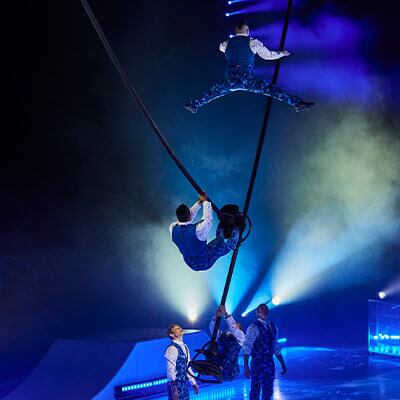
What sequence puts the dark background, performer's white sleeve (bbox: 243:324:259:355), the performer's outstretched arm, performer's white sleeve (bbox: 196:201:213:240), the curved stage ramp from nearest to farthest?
1. performer's white sleeve (bbox: 196:201:213:240)
2. the performer's outstretched arm
3. performer's white sleeve (bbox: 243:324:259:355)
4. the curved stage ramp
5. the dark background

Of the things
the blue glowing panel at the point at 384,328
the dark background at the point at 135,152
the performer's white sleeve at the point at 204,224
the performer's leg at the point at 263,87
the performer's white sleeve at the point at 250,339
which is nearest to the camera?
the performer's white sleeve at the point at 204,224

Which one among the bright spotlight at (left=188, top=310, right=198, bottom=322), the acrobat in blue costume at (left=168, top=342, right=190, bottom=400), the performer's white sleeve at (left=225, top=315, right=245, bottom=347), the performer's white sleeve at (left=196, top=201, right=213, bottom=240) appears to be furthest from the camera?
the bright spotlight at (left=188, top=310, right=198, bottom=322)

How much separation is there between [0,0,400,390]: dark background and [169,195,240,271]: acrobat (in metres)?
4.80

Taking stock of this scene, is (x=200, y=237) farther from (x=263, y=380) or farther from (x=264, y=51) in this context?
(x=263, y=380)

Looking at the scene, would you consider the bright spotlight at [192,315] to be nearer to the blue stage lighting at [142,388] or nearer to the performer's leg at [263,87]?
the blue stage lighting at [142,388]

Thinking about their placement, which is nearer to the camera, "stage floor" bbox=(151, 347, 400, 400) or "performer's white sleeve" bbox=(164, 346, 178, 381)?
"performer's white sleeve" bbox=(164, 346, 178, 381)

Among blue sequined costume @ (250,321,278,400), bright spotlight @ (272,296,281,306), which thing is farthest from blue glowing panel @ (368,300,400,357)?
blue sequined costume @ (250,321,278,400)

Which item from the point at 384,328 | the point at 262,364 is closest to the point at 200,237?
the point at 262,364

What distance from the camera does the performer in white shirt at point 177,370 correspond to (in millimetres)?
5852

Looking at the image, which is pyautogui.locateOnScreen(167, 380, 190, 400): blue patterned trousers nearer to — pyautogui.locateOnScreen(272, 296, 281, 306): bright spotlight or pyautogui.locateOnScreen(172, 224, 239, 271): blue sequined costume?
pyautogui.locateOnScreen(172, 224, 239, 271): blue sequined costume

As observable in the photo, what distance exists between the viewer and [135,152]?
1069 cm

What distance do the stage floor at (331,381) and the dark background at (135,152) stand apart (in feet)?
6.15

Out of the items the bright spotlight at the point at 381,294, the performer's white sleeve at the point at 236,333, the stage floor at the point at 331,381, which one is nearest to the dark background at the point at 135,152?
the bright spotlight at the point at 381,294

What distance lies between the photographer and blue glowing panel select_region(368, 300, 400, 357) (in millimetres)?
9945
